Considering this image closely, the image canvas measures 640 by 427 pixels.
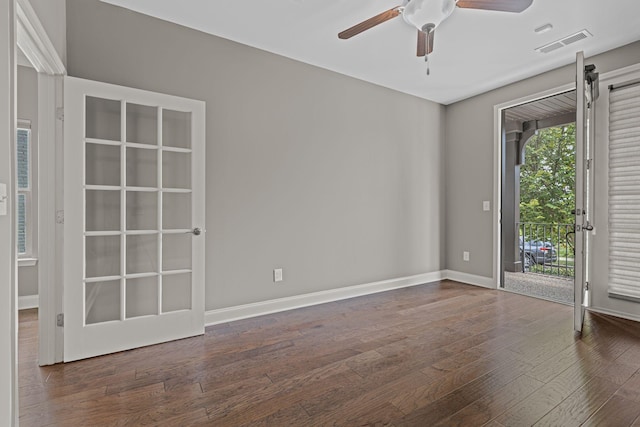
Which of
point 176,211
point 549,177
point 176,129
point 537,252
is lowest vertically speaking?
point 537,252

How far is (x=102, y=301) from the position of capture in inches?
95.0

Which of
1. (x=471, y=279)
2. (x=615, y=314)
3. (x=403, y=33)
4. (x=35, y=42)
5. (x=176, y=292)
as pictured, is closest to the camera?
(x=35, y=42)

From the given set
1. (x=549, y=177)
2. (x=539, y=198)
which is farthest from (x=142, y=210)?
(x=549, y=177)

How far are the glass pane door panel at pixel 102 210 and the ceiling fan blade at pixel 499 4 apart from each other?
278cm

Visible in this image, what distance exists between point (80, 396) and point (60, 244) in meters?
1.02

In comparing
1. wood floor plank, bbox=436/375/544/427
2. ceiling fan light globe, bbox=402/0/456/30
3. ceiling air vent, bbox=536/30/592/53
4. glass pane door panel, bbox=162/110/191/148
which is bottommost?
wood floor plank, bbox=436/375/544/427

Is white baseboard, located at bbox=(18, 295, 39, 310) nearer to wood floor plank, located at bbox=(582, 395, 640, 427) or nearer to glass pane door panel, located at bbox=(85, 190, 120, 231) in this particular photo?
glass pane door panel, located at bbox=(85, 190, 120, 231)

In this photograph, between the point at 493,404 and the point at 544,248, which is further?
the point at 544,248

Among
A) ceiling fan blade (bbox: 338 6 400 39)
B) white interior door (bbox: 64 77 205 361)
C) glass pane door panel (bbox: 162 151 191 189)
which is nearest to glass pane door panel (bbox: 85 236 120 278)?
white interior door (bbox: 64 77 205 361)

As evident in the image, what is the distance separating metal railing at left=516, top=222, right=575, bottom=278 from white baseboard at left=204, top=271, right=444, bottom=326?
281cm

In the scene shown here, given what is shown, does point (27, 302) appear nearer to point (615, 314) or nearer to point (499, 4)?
point (499, 4)

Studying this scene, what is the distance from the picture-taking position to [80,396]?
1.83 metres

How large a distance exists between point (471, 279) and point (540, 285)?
132 centimetres

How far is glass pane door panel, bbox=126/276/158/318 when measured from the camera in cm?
253
